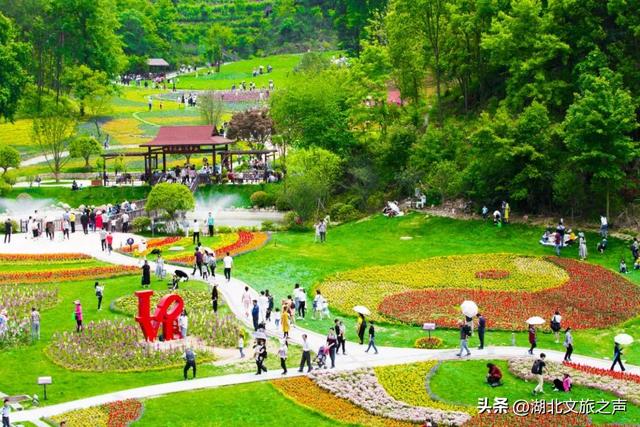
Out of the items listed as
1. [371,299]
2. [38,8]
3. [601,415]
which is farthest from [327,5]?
[601,415]

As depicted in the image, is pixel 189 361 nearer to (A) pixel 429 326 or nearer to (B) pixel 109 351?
(B) pixel 109 351

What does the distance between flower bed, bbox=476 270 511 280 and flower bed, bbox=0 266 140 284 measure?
18605mm

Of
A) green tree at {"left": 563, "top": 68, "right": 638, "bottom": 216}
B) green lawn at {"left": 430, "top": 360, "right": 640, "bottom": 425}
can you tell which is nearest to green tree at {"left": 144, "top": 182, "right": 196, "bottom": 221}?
green tree at {"left": 563, "top": 68, "right": 638, "bottom": 216}

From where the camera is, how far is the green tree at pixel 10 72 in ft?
333

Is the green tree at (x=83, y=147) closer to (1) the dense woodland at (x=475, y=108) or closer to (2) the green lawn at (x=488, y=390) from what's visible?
(1) the dense woodland at (x=475, y=108)

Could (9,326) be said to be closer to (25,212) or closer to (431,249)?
(431,249)

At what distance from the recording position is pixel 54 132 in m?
91.4

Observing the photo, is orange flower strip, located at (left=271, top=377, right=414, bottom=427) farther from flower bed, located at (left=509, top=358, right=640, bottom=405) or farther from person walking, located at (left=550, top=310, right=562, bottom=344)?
person walking, located at (left=550, top=310, right=562, bottom=344)

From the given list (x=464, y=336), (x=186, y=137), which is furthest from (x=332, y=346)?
(x=186, y=137)

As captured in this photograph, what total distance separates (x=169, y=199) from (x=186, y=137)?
17.8 metres

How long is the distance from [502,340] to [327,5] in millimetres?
139558

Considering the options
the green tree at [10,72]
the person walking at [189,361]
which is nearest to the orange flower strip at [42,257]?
the person walking at [189,361]

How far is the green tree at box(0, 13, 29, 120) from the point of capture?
102m

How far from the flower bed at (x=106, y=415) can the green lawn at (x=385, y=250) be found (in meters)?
11.6
